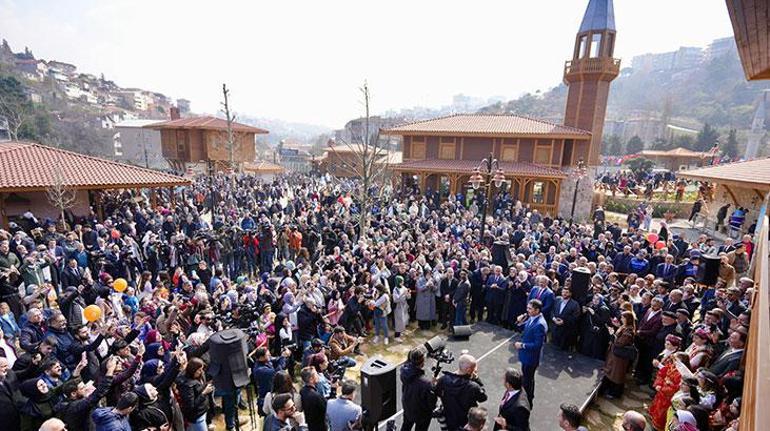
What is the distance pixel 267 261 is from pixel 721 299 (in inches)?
440

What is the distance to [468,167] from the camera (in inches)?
927

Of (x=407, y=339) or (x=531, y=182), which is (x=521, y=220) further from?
(x=407, y=339)

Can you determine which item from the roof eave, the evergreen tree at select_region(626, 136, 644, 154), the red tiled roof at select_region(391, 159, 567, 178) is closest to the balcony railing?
the roof eave

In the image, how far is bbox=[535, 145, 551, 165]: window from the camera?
2352 centimetres

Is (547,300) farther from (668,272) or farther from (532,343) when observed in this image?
(668,272)

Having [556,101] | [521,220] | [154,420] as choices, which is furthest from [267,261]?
[556,101]

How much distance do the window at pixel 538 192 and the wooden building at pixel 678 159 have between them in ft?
80.0

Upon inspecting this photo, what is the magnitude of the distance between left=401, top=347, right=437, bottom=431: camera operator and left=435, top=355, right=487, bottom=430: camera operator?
0.15m

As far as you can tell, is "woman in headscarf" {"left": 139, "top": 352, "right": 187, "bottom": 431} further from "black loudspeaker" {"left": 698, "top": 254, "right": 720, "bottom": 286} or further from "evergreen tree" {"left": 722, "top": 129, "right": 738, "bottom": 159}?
"evergreen tree" {"left": 722, "top": 129, "right": 738, "bottom": 159}

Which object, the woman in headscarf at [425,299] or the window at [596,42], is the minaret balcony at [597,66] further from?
the woman in headscarf at [425,299]

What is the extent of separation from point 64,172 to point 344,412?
1616cm

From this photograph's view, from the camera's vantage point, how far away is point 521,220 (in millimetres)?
16656

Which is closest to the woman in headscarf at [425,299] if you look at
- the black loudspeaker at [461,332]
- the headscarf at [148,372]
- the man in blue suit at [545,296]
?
the black loudspeaker at [461,332]

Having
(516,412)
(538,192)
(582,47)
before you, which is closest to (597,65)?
(582,47)
